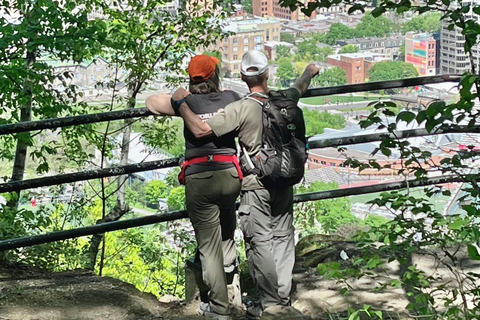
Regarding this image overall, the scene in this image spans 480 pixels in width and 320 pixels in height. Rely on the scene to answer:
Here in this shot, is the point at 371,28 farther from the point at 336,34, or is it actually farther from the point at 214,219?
the point at 214,219

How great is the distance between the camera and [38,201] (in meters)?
10.0

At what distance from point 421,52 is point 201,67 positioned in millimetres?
38733

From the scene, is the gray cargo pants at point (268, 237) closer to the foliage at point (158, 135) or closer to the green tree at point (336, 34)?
the foliage at point (158, 135)

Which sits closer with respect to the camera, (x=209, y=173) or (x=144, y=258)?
(x=209, y=173)

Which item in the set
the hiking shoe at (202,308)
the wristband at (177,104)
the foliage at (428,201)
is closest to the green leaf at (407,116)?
the foliage at (428,201)

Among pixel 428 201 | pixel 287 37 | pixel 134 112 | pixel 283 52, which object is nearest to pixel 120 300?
pixel 134 112

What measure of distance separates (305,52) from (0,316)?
36.2 metres

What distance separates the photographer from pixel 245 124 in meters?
3.55

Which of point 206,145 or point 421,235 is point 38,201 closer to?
point 206,145

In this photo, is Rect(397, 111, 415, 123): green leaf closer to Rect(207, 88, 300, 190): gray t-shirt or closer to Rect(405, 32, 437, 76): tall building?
Rect(207, 88, 300, 190): gray t-shirt

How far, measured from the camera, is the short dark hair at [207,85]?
3.57 meters

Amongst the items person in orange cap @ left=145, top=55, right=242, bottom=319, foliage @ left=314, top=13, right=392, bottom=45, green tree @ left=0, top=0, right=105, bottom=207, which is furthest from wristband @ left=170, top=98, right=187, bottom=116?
foliage @ left=314, top=13, right=392, bottom=45

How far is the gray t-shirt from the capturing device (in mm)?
3484

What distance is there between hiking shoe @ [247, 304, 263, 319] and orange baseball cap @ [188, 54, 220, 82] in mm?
1158
